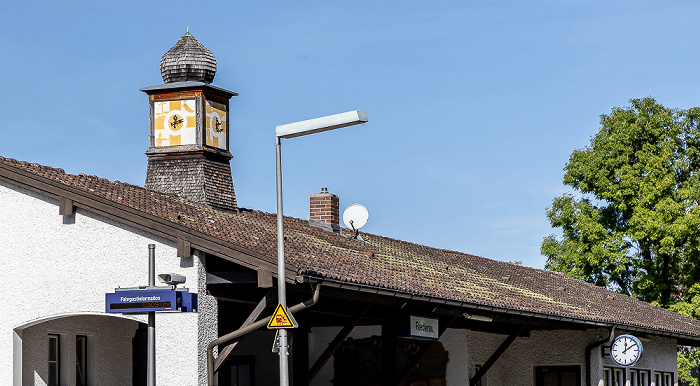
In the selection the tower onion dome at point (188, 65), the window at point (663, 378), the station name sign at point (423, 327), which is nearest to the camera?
the station name sign at point (423, 327)

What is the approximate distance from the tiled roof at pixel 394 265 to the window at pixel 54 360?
7.07 ft

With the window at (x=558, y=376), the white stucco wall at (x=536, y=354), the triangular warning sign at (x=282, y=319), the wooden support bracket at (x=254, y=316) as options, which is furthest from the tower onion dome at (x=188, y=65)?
the window at (x=558, y=376)

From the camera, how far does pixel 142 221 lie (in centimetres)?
1563

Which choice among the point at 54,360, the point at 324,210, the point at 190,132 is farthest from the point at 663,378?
the point at 54,360

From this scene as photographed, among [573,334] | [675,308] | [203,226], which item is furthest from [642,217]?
[203,226]

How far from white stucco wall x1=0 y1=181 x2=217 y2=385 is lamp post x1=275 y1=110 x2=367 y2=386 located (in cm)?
139

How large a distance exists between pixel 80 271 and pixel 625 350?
11.4 meters

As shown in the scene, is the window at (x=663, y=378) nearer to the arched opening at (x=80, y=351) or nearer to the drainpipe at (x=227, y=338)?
the arched opening at (x=80, y=351)

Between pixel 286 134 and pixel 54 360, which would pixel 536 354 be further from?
pixel 286 134

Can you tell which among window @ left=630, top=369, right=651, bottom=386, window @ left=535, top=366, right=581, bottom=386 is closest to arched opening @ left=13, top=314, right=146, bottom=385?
Answer: window @ left=535, top=366, right=581, bottom=386

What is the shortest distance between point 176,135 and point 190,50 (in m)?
1.68

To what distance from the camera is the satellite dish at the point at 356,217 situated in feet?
81.3

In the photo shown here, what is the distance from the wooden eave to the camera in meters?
15.1

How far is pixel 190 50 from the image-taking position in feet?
72.6
